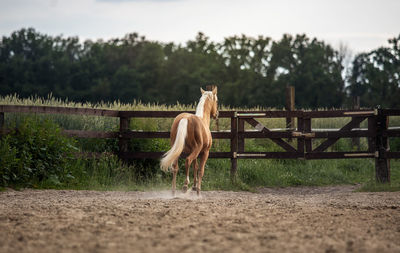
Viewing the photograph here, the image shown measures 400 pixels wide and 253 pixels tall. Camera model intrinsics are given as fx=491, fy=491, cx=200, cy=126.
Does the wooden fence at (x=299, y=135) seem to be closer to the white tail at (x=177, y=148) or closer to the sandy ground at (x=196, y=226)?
the white tail at (x=177, y=148)

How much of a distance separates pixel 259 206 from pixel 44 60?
43.3 meters

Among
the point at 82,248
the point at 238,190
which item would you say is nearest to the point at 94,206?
the point at 82,248

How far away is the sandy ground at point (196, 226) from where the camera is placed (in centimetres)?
421

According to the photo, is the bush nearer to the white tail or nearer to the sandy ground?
the sandy ground

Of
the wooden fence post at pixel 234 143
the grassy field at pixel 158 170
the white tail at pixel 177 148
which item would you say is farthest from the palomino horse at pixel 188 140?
the wooden fence post at pixel 234 143

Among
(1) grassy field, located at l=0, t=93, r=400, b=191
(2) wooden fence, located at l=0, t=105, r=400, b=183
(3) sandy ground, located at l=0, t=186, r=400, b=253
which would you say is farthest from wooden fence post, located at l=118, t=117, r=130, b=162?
(3) sandy ground, located at l=0, t=186, r=400, b=253

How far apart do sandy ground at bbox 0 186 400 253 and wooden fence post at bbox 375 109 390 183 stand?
3.59 metres

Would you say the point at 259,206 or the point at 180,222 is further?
the point at 259,206

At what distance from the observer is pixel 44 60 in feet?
153

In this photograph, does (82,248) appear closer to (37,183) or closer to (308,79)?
(37,183)

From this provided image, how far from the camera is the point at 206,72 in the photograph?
45.8m

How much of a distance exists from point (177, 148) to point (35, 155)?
329cm

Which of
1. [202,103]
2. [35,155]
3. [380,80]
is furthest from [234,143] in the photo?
[380,80]

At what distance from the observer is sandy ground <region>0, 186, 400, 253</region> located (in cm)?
421
